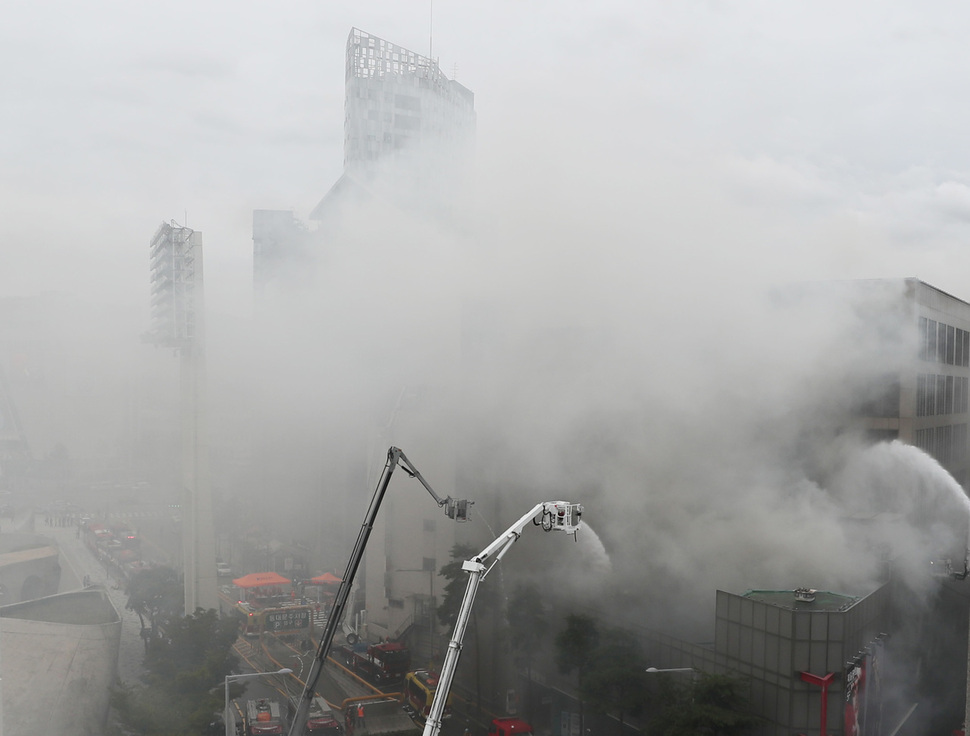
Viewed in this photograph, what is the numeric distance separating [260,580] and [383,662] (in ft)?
21.0

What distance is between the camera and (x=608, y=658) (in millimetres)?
16031

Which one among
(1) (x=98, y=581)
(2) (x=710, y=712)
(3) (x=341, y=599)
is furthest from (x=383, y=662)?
(3) (x=341, y=599)

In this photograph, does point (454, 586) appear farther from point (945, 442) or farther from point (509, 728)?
point (945, 442)

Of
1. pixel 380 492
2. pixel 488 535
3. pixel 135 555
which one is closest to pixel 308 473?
pixel 135 555

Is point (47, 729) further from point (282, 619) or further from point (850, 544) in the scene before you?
point (850, 544)

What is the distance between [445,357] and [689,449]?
7.79 meters

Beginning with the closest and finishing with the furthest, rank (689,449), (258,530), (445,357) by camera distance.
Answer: (689,449), (445,357), (258,530)

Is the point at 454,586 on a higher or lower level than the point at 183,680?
higher

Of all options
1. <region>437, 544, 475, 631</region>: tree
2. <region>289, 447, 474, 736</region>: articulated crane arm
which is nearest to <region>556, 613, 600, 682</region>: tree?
<region>437, 544, 475, 631</region>: tree

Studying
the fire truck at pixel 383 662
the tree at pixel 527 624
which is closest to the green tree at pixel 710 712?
the tree at pixel 527 624

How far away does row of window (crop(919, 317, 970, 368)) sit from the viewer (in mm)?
21797

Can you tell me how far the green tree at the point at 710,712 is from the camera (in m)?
13.2

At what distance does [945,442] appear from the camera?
25.0 meters

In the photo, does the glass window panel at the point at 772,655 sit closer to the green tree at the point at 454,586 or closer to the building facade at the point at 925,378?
the green tree at the point at 454,586
